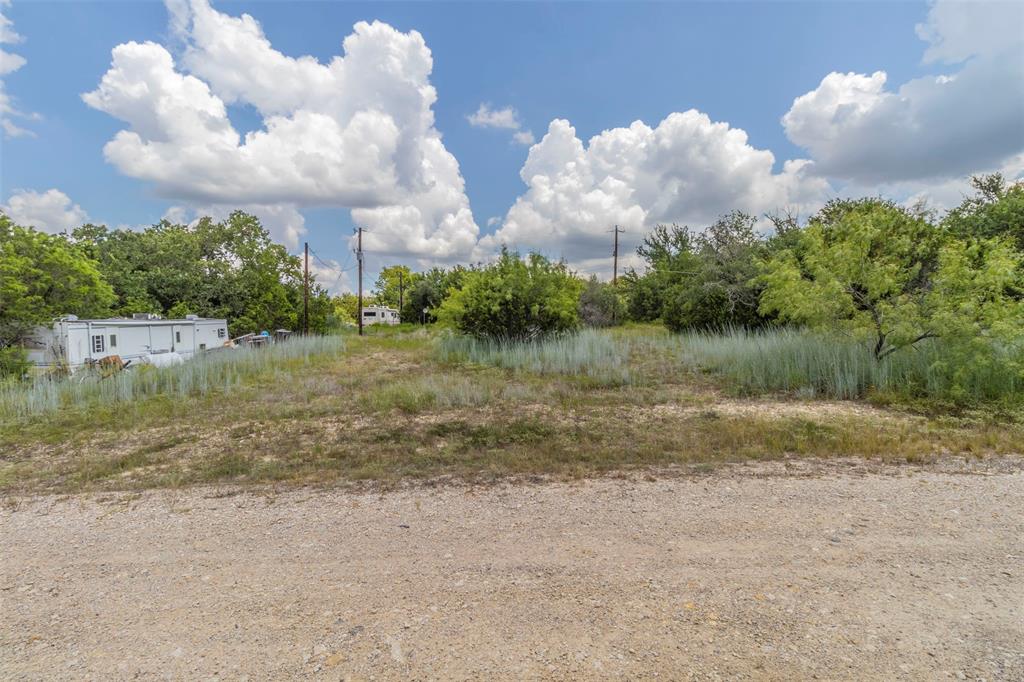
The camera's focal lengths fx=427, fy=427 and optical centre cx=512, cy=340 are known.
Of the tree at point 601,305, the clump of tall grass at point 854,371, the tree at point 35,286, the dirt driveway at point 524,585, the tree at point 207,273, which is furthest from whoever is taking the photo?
the tree at point 601,305

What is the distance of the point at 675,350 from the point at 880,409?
6.39 meters

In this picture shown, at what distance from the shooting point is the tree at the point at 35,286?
1123 centimetres

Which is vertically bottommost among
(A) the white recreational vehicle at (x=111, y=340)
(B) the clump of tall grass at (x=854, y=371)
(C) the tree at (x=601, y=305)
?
(B) the clump of tall grass at (x=854, y=371)

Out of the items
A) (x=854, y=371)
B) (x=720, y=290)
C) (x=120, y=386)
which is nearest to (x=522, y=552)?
(x=854, y=371)

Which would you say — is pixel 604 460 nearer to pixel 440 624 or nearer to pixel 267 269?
pixel 440 624

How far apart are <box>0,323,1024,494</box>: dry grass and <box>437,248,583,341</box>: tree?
529 cm

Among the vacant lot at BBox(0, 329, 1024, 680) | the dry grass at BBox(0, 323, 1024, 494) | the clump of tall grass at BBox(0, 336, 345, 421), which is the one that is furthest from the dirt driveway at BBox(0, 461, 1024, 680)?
the clump of tall grass at BBox(0, 336, 345, 421)

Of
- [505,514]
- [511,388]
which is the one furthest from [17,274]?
[505,514]

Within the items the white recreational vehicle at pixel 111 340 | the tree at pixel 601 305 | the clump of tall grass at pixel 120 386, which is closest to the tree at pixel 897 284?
the clump of tall grass at pixel 120 386

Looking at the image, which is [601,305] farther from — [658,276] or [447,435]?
[447,435]

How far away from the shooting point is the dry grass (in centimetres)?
438

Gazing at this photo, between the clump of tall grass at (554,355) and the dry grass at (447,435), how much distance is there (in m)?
1.31

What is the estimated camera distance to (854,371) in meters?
7.99

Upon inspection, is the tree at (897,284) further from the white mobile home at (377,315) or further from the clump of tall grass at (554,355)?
the white mobile home at (377,315)
